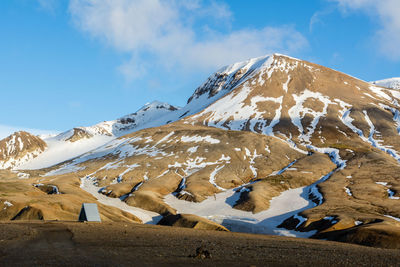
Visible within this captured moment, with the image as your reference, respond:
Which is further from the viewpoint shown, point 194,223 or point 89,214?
point 194,223

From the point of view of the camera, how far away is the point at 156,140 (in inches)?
7761

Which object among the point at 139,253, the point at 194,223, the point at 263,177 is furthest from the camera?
the point at 263,177

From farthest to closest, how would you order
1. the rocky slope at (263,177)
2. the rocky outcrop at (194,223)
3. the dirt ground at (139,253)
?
the rocky slope at (263,177), the rocky outcrop at (194,223), the dirt ground at (139,253)

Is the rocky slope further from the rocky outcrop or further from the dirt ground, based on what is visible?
the dirt ground

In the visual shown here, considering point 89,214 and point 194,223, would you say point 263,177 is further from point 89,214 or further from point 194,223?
point 89,214

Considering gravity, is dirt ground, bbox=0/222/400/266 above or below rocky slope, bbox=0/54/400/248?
below

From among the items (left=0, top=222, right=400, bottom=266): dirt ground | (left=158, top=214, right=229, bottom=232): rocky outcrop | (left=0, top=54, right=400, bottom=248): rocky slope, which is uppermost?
(left=0, top=54, right=400, bottom=248): rocky slope

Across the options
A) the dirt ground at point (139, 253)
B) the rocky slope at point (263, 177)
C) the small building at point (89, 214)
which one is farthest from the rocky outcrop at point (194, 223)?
the dirt ground at point (139, 253)

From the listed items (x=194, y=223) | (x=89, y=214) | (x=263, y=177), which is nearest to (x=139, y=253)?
(x=89, y=214)

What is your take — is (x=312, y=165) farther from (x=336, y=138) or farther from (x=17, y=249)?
(x=17, y=249)

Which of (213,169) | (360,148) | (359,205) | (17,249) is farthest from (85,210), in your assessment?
(360,148)

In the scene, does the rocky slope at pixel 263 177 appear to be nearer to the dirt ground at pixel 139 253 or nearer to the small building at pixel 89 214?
the dirt ground at pixel 139 253

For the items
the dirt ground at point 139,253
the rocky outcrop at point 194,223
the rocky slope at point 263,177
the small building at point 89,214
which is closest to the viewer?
the dirt ground at point 139,253

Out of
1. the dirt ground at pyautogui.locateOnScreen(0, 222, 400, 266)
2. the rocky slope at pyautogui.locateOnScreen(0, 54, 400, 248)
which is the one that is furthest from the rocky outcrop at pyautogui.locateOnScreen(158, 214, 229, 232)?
the dirt ground at pyautogui.locateOnScreen(0, 222, 400, 266)
